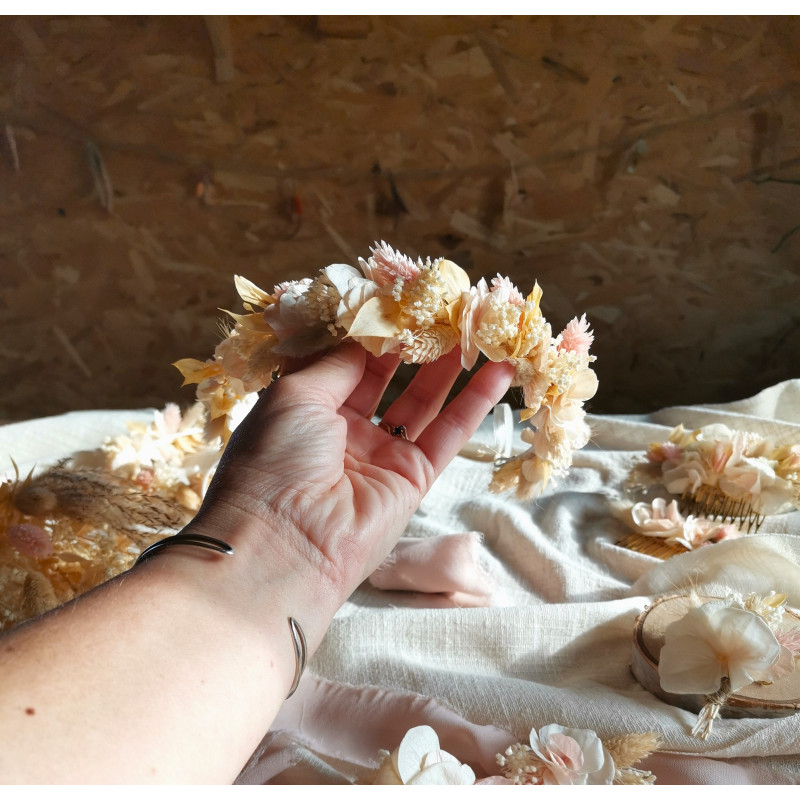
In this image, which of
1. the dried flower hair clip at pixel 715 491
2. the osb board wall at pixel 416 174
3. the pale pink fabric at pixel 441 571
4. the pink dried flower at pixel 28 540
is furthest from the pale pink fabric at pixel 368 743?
the osb board wall at pixel 416 174

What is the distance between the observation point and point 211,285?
225 centimetres

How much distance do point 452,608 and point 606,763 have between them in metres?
0.33

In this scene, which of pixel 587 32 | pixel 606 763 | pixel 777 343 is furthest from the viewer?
pixel 777 343

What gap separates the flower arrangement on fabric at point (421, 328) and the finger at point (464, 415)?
1.1 inches

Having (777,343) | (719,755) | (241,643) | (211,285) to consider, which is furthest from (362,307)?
(777,343)

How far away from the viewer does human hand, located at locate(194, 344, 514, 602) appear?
76 centimetres

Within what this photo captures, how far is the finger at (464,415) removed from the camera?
0.93m

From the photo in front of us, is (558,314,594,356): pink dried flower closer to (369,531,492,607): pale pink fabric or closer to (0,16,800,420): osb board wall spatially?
(369,531,492,607): pale pink fabric

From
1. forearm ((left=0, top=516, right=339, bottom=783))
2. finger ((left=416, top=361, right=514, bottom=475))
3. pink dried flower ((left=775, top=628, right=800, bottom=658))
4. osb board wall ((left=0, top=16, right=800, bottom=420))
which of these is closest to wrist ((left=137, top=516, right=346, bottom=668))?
forearm ((left=0, top=516, right=339, bottom=783))

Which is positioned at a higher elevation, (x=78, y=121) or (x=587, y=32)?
(x=587, y=32)

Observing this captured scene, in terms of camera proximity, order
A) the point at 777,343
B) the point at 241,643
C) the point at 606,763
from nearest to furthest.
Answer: the point at 241,643 < the point at 606,763 < the point at 777,343

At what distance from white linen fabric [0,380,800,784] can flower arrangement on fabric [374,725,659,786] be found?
0.14 feet

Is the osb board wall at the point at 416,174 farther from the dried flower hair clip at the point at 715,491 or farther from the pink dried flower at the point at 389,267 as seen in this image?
the pink dried flower at the point at 389,267

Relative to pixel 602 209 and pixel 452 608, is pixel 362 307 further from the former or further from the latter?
pixel 602 209
